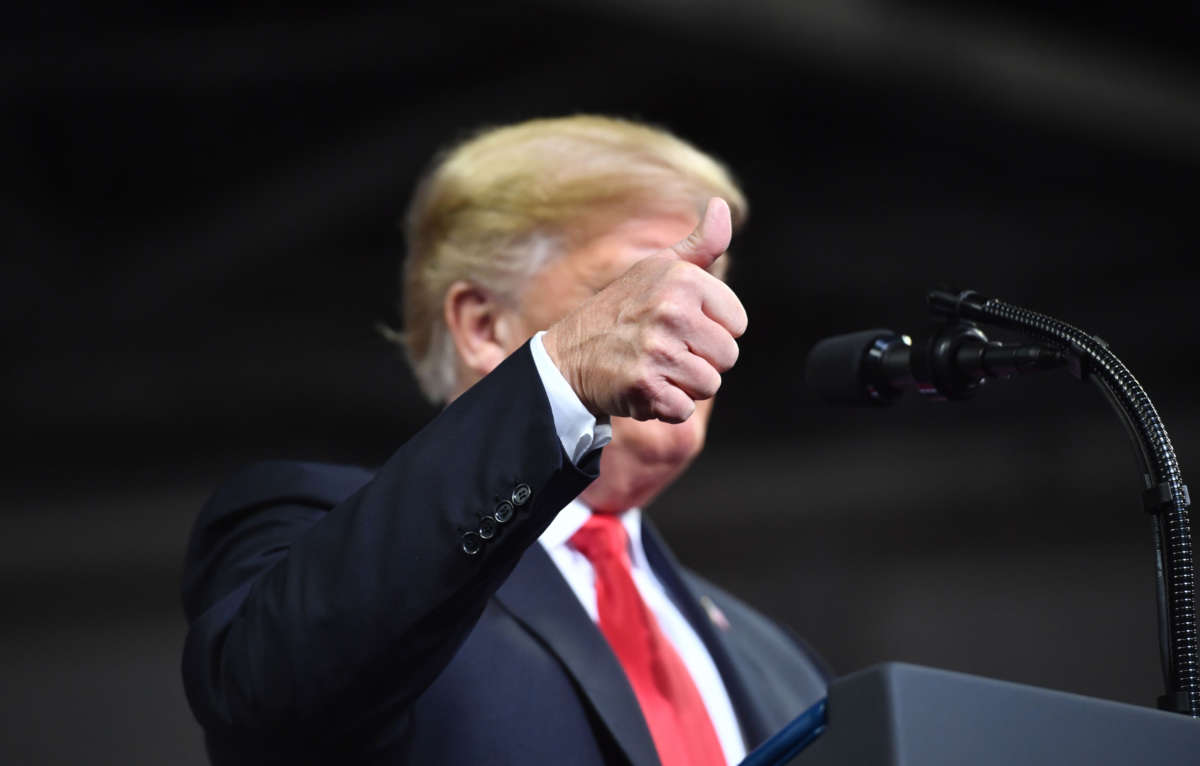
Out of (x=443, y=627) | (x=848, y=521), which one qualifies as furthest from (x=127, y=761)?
(x=443, y=627)

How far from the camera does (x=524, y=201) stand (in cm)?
161

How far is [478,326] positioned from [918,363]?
702 millimetres

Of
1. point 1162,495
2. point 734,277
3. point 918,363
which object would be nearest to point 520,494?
point 918,363

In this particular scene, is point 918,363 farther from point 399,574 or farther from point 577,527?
point 577,527

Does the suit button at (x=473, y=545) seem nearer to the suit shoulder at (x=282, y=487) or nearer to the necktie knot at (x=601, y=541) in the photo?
the suit shoulder at (x=282, y=487)

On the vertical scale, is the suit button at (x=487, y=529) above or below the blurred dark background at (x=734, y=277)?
Answer: below

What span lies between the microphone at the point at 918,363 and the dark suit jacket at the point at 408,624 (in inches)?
10.7

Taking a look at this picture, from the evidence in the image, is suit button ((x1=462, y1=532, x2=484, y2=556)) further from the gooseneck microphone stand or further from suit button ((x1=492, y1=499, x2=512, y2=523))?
the gooseneck microphone stand

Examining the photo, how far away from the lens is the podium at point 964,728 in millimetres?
678

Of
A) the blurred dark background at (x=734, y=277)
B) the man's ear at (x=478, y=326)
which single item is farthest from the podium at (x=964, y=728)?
the blurred dark background at (x=734, y=277)

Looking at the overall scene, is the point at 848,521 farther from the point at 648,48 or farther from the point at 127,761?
the point at 127,761

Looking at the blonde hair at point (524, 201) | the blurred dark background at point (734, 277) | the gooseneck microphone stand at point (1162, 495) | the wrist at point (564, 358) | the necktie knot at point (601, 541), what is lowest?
the gooseneck microphone stand at point (1162, 495)

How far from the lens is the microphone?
37.9 inches

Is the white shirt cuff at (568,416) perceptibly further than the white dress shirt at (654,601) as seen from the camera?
No
